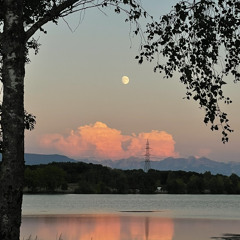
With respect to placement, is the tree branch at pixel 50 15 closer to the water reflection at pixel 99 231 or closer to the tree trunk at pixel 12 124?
the tree trunk at pixel 12 124

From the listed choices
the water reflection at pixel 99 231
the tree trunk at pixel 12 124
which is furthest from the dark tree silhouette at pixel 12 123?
the water reflection at pixel 99 231

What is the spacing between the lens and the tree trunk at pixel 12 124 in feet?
38.0

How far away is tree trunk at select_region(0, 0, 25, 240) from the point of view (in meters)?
11.6

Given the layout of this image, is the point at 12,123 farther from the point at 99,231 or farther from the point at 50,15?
the point at 99,231

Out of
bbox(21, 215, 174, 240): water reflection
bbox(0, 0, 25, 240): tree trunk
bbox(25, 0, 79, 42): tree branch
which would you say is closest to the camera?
bbox(0, 0, 25, 240): tree trunk

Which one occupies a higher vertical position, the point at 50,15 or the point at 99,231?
the point at 50,15

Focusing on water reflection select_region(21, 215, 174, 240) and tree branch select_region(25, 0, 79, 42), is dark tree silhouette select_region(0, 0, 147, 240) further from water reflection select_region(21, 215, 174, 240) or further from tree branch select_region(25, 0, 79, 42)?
water reflection select_region(21, 215, 174, 240)

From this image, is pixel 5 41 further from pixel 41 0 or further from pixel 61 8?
pixel 41 0

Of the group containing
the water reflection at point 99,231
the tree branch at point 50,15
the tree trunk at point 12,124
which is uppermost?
the tree branch at point 50,15

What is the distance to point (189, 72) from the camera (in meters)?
14.0

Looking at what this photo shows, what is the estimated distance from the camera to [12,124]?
39.1 ft

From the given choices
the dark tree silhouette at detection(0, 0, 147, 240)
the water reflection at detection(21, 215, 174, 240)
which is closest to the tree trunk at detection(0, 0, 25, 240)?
the dark tree silhouette at detection(0, 0, 147, 240)

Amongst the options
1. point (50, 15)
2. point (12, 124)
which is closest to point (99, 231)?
point (50, 15)

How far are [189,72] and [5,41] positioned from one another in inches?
191
